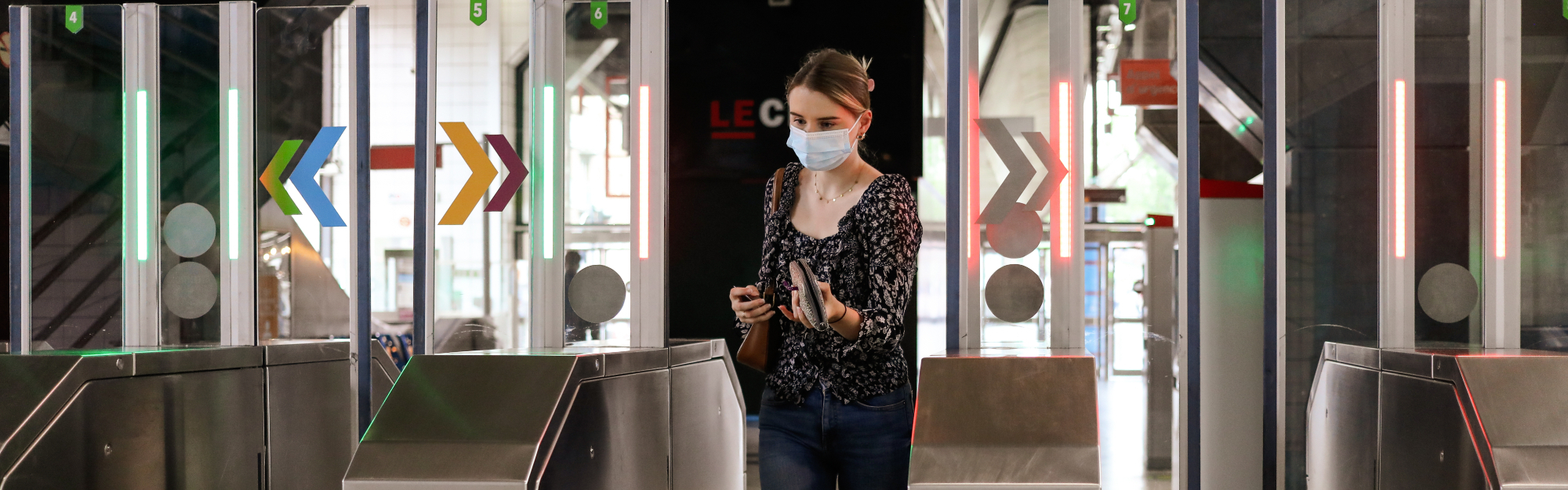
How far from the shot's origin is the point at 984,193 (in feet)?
9.48

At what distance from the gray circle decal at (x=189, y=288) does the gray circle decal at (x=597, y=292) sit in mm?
1420

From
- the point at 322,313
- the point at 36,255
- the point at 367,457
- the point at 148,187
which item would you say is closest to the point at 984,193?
the point at 367,457

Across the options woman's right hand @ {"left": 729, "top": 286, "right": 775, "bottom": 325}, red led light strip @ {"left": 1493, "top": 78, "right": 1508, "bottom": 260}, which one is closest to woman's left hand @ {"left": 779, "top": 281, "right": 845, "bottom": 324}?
woman's right hand @ {"left": 729, "top": 286, "right": 775, "bottom": 325}

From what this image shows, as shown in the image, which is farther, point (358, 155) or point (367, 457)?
point (358, 155)

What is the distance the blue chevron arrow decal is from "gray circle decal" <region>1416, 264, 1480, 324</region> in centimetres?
334

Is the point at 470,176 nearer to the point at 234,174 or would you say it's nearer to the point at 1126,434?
the point at 234,174

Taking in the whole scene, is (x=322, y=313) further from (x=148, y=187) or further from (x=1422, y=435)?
(x=1422, y=435)

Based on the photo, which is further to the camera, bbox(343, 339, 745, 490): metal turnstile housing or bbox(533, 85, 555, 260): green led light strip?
bbox(533, 85, 555, 260): green led light strip

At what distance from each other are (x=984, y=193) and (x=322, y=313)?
2.42 meters

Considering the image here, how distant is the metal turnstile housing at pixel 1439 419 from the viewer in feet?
7.30

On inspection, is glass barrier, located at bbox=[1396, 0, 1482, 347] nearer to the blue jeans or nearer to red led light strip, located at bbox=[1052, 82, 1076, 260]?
red led light strip, located at bbox=[1052, 82, 1076, 260]

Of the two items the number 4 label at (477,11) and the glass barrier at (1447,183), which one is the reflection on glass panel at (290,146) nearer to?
the number 4 label at (477,11)

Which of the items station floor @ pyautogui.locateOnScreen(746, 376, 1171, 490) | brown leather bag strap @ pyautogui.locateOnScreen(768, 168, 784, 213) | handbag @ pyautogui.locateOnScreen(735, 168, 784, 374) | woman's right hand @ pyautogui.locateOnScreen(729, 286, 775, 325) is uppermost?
brown leather bag strap @ pyautogui.locateOnScreen(768, 168, 784, 213)

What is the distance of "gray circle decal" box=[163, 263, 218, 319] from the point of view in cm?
357
